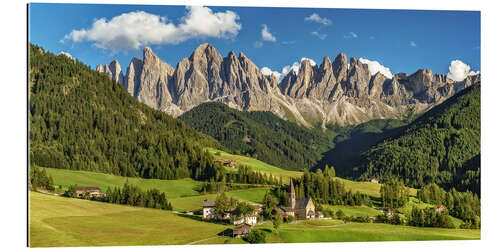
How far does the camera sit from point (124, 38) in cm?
6366

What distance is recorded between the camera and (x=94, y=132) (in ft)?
224

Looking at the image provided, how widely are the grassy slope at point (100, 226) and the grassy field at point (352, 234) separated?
5.65m

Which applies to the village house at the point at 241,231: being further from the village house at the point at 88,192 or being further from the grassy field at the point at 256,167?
the grassy field at the point at 256,167

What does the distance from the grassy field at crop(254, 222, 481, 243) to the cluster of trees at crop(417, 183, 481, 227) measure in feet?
19.0

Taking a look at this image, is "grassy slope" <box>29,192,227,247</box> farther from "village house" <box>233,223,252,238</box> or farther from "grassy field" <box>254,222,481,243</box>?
"grassy field" <box>254,222,481,243</box>

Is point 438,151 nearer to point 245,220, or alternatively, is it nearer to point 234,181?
point 234,181

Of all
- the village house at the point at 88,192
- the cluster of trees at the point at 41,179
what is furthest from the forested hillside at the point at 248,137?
the cluster of trees at the point at 41,179

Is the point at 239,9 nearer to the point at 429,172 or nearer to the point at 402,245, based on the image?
the point at 402,245

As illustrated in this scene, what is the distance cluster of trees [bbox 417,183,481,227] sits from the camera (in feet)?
161

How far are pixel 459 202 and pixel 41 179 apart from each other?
47.7m

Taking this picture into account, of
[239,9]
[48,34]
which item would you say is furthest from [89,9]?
[239,9]

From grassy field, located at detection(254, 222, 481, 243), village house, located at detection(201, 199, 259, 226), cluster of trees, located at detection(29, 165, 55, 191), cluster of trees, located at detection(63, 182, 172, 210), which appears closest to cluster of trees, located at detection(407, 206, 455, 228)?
grassy field, located at detection(254, 222, 481, 243)

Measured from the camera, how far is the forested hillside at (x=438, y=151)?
102 metres

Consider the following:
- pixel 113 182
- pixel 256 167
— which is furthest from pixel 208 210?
pixel 256 167
